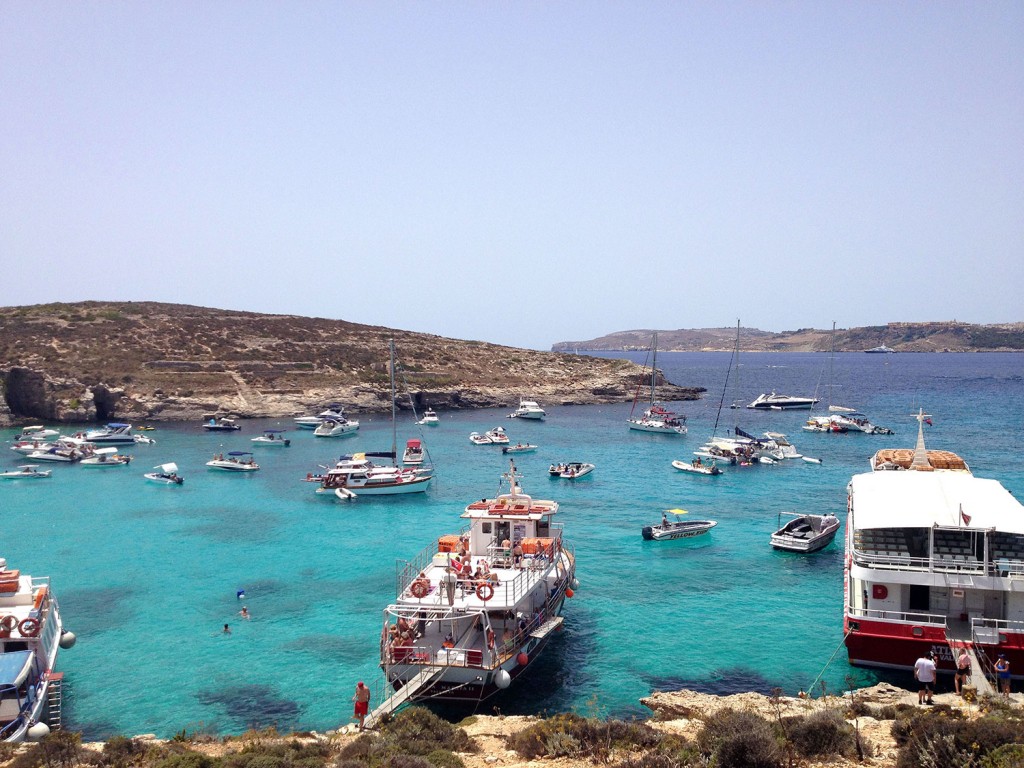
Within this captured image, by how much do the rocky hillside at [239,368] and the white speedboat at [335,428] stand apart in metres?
12.2

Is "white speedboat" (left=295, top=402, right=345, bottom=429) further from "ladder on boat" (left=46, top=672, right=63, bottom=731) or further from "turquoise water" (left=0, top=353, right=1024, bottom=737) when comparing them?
"ladder on boat" (left=46, top=672, right=63, bottom=731)

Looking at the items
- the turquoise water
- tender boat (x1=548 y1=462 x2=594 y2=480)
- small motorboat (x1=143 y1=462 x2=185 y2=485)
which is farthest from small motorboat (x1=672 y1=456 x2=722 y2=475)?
small motorboat (x1=143 y1=462 x2=185 y2=485)

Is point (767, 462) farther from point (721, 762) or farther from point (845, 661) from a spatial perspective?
point (721, 762)

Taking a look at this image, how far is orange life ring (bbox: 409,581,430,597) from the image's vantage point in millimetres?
23141

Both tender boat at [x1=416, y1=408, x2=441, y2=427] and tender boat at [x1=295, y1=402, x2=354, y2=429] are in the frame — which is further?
tender boat at [x1=416, y1=408, x2=441, y2=427]

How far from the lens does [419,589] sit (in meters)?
23.2

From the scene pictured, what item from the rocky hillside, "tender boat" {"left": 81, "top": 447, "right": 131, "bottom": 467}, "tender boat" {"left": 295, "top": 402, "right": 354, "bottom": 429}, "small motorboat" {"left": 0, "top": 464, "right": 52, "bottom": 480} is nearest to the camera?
"small motorboat" {"left": 0, "top": 464, "right": 52, "bottom": 480}

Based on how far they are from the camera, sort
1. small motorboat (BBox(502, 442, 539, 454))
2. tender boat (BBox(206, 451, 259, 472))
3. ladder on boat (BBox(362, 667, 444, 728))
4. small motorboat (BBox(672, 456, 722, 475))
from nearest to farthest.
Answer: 1. ladder on boat (BBox(362, 667, 444, 728))
2. small motorboat (BBox(672, 456, 722, 475))
3. tender boat (BBox(206, 451, 259, 472))
4. small motorboat (BBox(502, 442, 539, 454))

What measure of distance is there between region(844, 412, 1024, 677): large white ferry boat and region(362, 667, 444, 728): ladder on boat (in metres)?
12.6

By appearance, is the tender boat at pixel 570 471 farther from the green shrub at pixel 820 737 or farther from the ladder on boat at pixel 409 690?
the green shrub at pixel 820 737

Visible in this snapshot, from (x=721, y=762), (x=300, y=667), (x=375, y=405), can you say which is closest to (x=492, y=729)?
(x=721, y=762)

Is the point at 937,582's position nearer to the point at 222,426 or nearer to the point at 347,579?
the point at 347,579

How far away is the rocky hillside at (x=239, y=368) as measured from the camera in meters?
93.3

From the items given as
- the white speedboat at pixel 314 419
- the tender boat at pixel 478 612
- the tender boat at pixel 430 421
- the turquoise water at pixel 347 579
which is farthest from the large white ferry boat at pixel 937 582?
the white speedboat at pixel 314 419
